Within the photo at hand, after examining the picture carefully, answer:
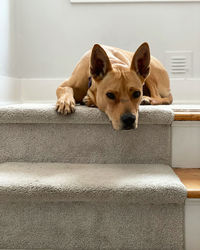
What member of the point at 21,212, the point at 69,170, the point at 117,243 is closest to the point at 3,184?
the point at 21,212

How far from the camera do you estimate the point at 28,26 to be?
2791 mm

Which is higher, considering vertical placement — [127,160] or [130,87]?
[130,87]

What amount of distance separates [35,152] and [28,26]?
1605 mm

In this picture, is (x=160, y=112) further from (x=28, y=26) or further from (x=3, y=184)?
(x=28, y=26)

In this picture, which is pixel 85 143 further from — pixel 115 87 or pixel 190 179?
pixel 190 179

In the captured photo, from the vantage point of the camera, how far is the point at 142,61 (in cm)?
162

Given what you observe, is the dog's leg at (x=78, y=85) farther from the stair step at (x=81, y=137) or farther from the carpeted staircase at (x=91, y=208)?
the carpeted staircase at (x=91, y=208)

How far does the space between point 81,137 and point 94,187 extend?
0.36 meters

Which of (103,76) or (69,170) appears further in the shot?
(103,76)

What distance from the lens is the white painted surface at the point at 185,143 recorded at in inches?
59.9

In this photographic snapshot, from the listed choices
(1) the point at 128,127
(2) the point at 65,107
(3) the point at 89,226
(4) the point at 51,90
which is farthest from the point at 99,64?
(4) the point at 51,90

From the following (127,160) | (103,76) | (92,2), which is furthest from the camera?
(92,2)

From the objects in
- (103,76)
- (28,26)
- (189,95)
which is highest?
(28,26)

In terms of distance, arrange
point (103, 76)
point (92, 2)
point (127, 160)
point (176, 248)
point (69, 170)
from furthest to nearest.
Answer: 1. point (92, 2)
2. point (103, 76)
3. point (127, 160)
4. point (69, 170)
5. point (176, 248)
